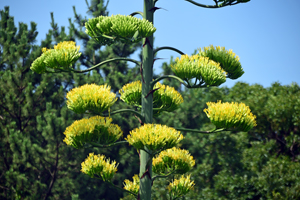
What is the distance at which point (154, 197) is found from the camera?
1147 centimetres

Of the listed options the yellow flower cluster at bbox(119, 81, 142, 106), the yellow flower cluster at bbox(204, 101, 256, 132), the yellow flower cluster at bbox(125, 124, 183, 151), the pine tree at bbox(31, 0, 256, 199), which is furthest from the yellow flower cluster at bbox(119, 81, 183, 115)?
the yellow flower cluster at bbox(125, 124, 183, 151)

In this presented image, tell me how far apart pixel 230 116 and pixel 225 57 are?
4.12ft

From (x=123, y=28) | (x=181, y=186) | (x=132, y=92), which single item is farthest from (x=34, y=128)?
(x=123, y=28)

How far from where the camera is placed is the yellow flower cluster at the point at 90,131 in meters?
4.79

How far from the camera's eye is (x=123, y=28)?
14.4 ft

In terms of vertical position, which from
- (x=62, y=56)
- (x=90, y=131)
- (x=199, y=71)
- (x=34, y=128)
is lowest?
(x=90, y=131)

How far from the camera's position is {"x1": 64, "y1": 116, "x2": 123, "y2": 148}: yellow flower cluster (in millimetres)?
4789

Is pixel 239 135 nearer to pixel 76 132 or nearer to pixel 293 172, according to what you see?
pixel 293 172

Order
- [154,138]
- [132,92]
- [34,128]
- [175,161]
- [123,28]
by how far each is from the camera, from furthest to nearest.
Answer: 1. [34,128]
2. [132,92]
3. [175,161]
4. [123,28]
5. [154,138]

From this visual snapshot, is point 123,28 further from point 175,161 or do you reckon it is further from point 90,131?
point 175,161

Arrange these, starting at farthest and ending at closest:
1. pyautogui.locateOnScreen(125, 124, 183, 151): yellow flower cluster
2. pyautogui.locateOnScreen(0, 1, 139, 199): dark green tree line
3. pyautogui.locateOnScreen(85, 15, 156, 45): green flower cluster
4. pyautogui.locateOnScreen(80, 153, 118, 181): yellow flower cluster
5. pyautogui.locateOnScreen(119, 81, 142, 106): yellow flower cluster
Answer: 1. pyautogui.locateOnScreen(0, 1, 139, 199): dark green tree line
2. pyautogui.locateOnScreen(119, 81, 142, 106): yellow flower cluster
3. pyautogui.locateOnScreen(80, 153, 118, 181): yellow flower cluster
4. pyautogui.locateOnScreen(85, 15, 156, 45): green flower cluster
5. pyautogui.locateOnScreen(125, 124, 183, 151): yellow flower cluster

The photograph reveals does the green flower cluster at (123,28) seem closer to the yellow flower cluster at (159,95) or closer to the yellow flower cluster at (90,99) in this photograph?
the yellow flower cluster at (90,99)

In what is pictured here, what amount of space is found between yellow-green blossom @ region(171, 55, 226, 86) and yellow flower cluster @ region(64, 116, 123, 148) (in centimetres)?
133

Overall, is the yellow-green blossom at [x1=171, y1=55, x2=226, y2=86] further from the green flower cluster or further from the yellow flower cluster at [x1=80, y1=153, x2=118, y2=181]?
the yellow flower cluster at [x1=80, y1=153, x2=118, y2=181]
